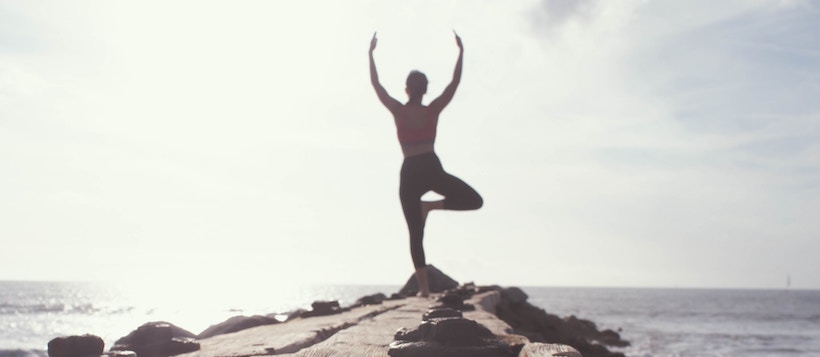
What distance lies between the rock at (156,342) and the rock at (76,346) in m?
0.47

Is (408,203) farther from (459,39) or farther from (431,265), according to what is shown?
(431,265)

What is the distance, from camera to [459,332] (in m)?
2.58

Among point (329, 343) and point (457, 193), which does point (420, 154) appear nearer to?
point (457, 193)

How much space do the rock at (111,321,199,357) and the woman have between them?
3.07m

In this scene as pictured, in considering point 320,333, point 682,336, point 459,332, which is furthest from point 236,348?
point 682,336

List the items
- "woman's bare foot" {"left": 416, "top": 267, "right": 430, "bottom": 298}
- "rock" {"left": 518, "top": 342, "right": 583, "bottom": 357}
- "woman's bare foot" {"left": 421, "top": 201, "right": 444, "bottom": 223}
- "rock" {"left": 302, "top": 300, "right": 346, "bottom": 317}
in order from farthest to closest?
"woman's bare foot" {"left": 416, "top": 267, "right": 430, "bottom": 298} < "woman's bare foot" {"left": 421, "top": 201, "right": 444, "bottom": 223} < "rock" {"left": 302, "top": 300, "right": 346, "bottom": 317} < "rock" {"left": 518, "top": 342, "right": 583, "bottom": 357}

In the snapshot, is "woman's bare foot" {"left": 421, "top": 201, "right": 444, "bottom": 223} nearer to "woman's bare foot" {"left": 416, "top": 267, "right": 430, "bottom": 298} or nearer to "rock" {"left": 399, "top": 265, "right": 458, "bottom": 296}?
"woman's bare foot" {"left": 416, "top": 267, "right": 430, "bottom": 298}

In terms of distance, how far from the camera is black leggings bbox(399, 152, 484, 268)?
635 centimetres

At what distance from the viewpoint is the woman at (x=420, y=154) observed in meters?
6.36

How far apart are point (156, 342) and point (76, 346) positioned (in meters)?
0.62

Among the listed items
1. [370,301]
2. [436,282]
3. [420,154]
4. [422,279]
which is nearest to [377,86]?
[420,154]

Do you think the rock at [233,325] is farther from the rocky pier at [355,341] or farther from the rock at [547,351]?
the rock at [547,351]

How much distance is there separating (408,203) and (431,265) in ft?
20.6

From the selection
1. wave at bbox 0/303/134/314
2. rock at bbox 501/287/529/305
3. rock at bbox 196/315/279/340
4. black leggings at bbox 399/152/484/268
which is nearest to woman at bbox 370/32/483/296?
black leggings at bbox 399/152/484/268
